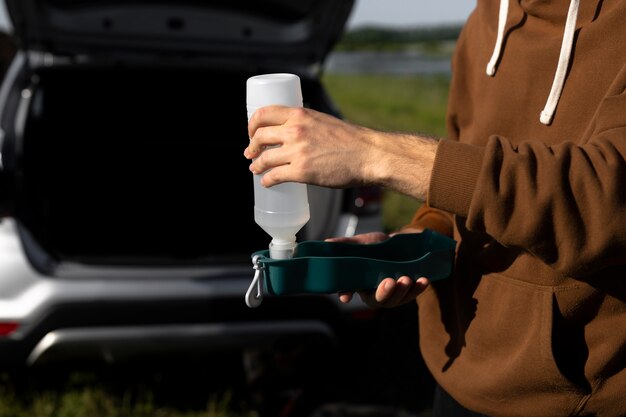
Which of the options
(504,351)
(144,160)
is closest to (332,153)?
(504,351)

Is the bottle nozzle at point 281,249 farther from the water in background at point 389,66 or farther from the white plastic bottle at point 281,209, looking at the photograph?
the water in background at point 389,66

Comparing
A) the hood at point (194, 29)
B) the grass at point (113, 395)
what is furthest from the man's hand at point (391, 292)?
the hood at point (194, 29)

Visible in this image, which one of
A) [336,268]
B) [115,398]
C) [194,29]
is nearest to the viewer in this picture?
[336,268]

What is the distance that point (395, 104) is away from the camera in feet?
49.7

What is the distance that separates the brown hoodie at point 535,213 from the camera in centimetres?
101

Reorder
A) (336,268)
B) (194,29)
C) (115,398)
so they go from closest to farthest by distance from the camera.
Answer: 1. (336,268)
2. (115,398)
3. (194,29)

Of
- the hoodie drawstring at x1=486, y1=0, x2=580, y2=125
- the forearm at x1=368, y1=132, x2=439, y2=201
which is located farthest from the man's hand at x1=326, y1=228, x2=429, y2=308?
the hoodie drawstring at x1=486, y1=0, x2=580, y2=125

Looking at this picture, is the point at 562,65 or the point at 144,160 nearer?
the point at 562,65

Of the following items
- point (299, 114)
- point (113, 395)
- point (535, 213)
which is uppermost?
point (299, 114)

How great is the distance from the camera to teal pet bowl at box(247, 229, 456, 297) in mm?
1243

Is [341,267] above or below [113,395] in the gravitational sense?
above

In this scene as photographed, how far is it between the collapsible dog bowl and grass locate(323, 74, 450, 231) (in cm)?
411

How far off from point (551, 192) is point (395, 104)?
1436 cm

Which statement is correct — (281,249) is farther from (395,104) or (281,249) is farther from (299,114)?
(395,104)
